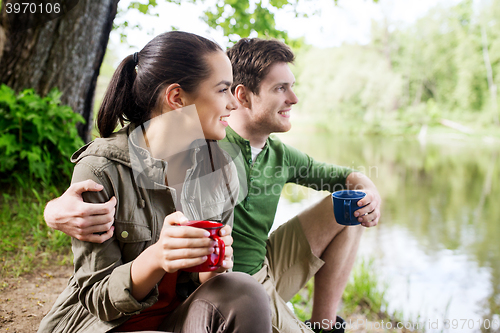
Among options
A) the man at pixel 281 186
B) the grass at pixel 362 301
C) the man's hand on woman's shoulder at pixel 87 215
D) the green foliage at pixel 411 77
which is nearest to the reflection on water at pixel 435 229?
the grass at pixel 362 301

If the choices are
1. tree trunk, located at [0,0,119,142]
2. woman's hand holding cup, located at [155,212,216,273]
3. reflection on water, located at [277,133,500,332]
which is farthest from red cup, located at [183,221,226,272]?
reflection on water, located at [277,133,500,332]

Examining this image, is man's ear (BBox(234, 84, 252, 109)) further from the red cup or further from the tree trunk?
the tree trunk

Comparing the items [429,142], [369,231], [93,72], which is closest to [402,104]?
[429,142]

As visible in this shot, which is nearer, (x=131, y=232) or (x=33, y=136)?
(x=131, y=232)

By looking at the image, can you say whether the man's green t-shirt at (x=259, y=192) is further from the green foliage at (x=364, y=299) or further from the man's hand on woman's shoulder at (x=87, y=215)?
the green foliage at (x=364, y=299)

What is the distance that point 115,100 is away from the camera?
3.89ft

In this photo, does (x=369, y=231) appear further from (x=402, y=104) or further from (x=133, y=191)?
(x=402, y=104)

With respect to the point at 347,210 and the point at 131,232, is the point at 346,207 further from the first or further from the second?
the point at 131,232

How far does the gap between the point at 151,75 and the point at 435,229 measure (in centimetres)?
598

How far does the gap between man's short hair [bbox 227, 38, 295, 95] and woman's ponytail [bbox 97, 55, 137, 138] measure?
2.35 ft

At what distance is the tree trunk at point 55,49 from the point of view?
2.60 meters

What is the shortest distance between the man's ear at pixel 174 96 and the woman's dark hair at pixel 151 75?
0.05ft

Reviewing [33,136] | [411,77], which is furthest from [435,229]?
[411,77]

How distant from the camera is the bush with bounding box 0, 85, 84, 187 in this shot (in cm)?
238
